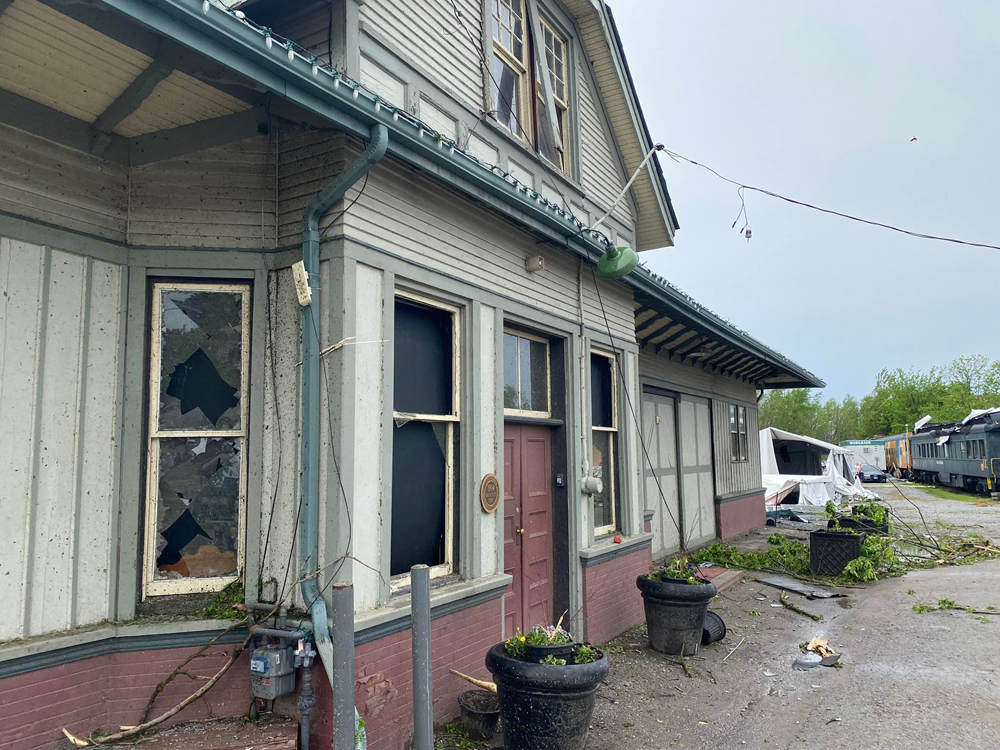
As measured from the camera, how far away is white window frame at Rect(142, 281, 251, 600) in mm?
4086

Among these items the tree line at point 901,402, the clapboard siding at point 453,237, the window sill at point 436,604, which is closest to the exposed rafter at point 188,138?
the clapboard siding at point 453,237

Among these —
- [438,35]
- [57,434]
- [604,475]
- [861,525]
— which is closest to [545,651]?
[57,434]

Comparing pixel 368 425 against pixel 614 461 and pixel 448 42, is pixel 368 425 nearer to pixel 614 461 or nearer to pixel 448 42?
pixel 448 42

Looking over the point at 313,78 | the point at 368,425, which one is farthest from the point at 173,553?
the point at 313,78

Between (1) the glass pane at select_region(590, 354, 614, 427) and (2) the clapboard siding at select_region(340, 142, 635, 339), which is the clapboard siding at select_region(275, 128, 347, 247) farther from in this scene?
(1) the glass pane at select_region(590, 354, 614, 427)

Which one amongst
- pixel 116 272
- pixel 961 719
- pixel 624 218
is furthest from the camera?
pixel 624 218

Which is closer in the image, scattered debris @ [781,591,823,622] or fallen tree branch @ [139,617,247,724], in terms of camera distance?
fallen tree branch @ [139,617,247,724]

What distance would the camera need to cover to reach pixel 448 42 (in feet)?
19.0

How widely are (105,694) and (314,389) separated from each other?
2.06 m

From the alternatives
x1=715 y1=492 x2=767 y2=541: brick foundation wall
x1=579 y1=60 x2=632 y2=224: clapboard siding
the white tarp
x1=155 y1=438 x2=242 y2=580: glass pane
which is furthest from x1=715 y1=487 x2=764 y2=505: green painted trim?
x1=155 y1=438 x2=242 y2=580: glass pane

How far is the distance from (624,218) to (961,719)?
6.39 meters

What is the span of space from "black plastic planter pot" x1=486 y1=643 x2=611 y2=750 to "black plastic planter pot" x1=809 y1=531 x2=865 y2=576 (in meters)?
7.87

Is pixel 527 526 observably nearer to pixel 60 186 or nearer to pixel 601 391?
pixel 601 391

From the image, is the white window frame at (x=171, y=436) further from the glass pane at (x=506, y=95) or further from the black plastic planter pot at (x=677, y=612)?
the black plastic planter pot at (x=677, y=612)
